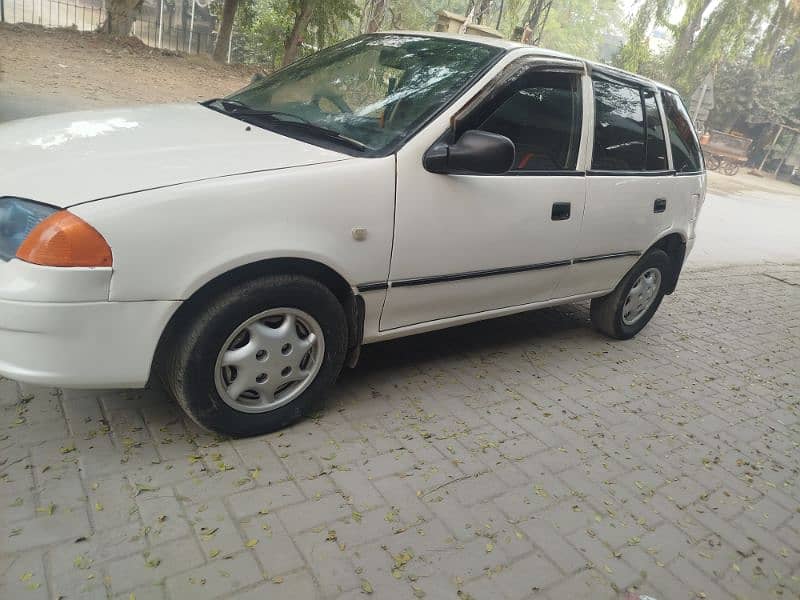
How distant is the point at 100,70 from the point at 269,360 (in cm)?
1135

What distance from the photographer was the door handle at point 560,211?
3.53 meters

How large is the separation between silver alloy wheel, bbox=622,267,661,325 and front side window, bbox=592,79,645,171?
92cm

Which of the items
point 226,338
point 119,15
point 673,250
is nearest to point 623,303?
point 673,250

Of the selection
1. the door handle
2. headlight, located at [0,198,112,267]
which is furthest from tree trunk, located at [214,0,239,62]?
headlight, located at [0,198,112,267]

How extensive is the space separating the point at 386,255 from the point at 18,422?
172cm

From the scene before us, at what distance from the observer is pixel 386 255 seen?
2879 millimetres

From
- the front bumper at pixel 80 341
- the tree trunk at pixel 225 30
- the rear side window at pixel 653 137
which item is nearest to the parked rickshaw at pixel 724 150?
the tree trunk at pixel 225 30

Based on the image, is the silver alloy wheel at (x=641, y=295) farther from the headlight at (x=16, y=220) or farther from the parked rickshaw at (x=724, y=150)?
the parked rickshaw at (x=724, y=150)

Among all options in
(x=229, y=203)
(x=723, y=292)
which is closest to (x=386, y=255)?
(x=229, y=203)

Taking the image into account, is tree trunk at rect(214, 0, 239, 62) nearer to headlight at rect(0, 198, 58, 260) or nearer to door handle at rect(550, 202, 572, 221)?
door handle at rect(550, 202, 572, 221)

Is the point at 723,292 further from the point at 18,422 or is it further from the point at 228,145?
the point at 18,422

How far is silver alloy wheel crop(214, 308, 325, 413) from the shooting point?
8.65 feet

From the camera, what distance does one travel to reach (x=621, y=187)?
155 inches

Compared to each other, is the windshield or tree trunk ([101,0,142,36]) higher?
the windshield
